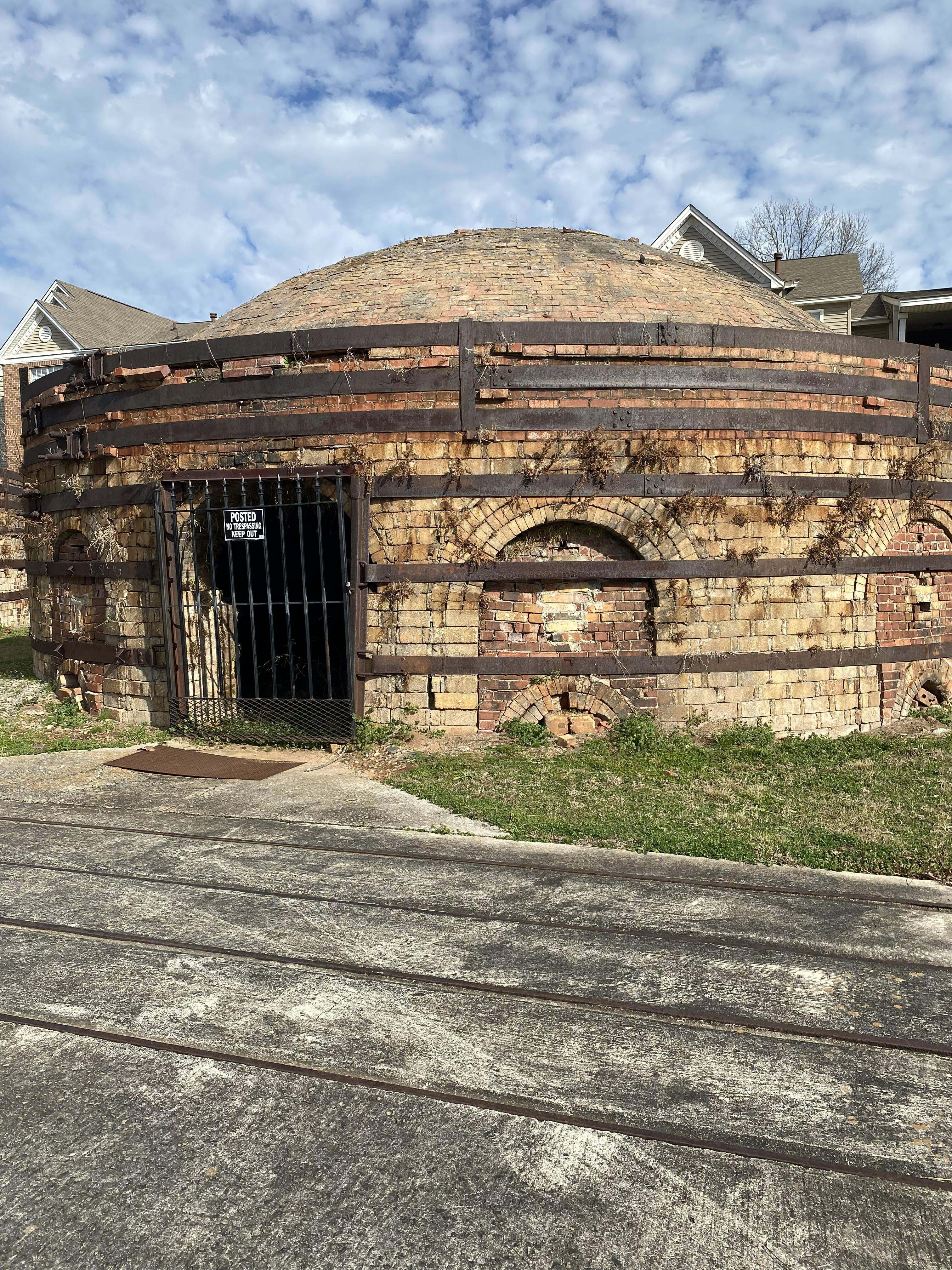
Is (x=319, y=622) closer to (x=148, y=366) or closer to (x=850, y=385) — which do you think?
(x=148, y=366)

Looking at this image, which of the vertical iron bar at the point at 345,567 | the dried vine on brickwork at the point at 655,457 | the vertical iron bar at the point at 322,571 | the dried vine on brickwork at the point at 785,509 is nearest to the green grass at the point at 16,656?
the vertical iron bar at the point at 322,571

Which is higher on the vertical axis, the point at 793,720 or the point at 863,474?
the point at 863,474

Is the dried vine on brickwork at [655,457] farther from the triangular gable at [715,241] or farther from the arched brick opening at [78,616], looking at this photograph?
the triangular gable at [715,241]

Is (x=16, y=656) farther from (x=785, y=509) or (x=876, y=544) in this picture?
(x=876, y=544)

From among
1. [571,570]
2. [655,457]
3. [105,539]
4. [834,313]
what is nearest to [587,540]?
[571,570]

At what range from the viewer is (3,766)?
8.61 metres

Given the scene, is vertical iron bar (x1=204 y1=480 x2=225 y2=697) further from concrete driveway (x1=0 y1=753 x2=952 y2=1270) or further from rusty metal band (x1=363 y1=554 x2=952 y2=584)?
concrete driveway (x1=0 y1=753 x2=952 y2=1270)

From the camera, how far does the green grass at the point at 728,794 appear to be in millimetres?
5953

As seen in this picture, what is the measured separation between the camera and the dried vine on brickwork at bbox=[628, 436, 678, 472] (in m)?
8.70

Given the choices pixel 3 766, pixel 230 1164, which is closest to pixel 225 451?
pixel 3 766

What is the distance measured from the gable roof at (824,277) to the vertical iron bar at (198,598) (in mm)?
17343

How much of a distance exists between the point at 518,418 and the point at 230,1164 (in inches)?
282

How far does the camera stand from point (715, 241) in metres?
21.8

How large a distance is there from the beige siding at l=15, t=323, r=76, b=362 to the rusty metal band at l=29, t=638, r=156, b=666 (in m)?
17.8
